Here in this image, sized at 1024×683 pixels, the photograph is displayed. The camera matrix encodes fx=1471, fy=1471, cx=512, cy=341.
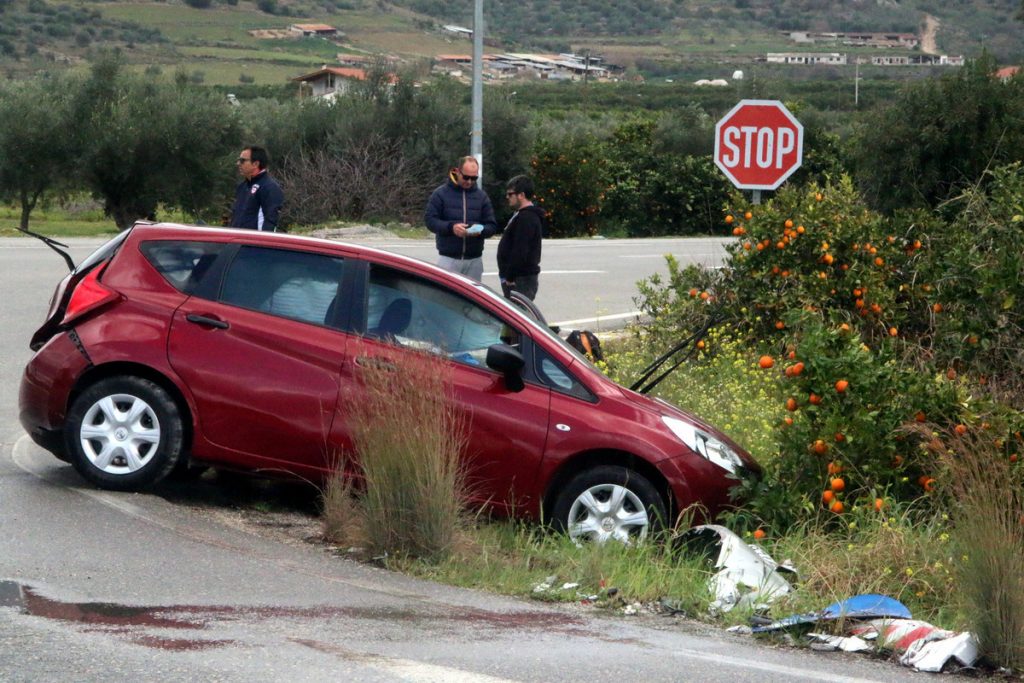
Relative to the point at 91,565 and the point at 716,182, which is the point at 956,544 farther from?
the point at 716,182

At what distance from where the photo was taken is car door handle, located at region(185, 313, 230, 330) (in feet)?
26.5

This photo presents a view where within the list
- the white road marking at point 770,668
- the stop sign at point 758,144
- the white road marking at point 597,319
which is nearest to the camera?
the white road marking at point 770,668

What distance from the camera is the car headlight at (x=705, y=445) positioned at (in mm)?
7926

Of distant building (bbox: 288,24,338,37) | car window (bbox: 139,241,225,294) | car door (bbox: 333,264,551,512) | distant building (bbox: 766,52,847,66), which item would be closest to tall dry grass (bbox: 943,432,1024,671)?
car door (bbox: 333,264,551,512)

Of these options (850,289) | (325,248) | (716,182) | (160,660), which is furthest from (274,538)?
(716,182)

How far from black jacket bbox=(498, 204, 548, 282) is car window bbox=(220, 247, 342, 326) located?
469cm

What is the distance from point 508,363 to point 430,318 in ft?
2.03

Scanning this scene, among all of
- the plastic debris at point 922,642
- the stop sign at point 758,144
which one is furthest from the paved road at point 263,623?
the stop sign at point 758,144

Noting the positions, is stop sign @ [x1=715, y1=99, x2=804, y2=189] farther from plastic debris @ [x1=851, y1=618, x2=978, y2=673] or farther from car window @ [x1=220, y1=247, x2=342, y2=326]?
plastic debris @ [x1=851, y1=618, x2=978, y2=673]

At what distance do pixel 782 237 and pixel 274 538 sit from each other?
5773mm

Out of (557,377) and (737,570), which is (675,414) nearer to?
(557,377)

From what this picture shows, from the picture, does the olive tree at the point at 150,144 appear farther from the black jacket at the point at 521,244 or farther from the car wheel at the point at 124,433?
Answer: the car wheel at the point at 124,433

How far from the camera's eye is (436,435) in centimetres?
702

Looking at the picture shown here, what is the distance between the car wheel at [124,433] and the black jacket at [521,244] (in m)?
5.35
